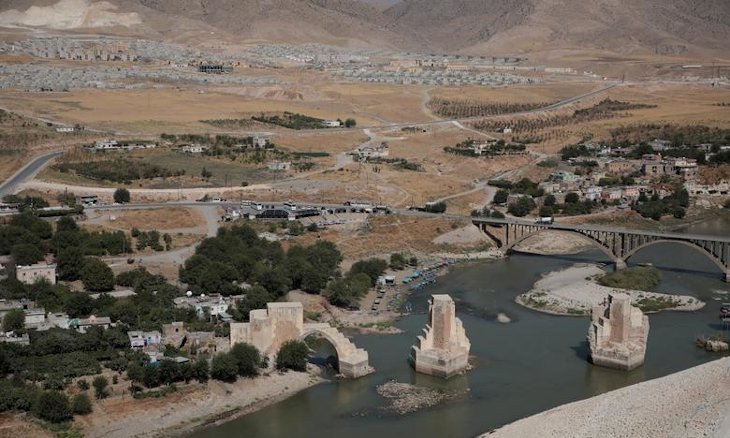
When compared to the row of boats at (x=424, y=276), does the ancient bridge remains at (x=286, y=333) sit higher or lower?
higher

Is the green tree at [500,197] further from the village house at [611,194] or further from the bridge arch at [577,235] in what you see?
the bridge arch at [577,235]

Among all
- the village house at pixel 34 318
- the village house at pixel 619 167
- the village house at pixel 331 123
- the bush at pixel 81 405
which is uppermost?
the village house at pixel 331 123

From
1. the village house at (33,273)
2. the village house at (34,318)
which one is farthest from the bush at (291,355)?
the village house at (33,273)

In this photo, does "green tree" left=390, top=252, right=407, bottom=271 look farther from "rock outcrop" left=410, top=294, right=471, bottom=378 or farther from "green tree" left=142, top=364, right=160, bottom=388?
"green tree" left=142, top=364, right=160, bottom=388

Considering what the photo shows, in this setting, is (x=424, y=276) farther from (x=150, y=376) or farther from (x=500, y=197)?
(x=150, y=376)

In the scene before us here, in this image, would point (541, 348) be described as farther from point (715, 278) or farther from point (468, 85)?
point (468, 85)

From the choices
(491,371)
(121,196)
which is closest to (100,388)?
(491,371)
